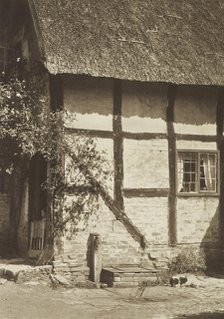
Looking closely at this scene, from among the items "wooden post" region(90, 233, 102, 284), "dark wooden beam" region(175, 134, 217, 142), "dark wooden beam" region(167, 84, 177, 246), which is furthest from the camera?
"dark wooden beam" region(175, 134, 217, 142)

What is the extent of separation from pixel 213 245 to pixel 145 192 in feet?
7.57

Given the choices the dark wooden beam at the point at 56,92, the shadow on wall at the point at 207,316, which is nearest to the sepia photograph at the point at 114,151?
the dark wooden beam at the point at 56,92

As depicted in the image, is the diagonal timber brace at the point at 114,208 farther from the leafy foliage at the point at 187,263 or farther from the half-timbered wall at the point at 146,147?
the leafy foliage at the point at 187,263

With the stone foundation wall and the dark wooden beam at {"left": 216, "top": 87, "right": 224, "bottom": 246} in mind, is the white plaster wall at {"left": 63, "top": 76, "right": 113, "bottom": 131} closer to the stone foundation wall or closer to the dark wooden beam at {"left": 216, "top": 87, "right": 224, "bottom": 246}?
the dark wooden beam at {"left": 216, "top": 87, "right": 224, "bottom": 246}

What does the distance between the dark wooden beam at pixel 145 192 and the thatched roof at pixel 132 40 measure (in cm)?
254

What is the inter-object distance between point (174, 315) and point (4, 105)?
6.12m

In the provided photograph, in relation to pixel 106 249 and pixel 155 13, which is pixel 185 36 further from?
pixel 106 249

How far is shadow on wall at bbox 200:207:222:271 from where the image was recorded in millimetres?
13781

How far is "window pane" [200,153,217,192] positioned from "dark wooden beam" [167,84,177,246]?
86 centimetres

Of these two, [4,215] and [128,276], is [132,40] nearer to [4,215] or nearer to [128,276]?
[128,276]

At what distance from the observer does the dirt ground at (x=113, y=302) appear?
30.3ft

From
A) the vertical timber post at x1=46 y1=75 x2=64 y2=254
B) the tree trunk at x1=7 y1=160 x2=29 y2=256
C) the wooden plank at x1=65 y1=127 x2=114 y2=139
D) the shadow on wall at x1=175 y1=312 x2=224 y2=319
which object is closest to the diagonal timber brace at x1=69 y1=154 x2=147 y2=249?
the wooden plank at x1=65 y1=127 x2=114 y2=139

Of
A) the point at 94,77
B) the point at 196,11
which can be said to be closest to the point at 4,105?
the point at 94,77

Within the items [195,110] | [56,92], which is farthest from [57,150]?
[195,110]
